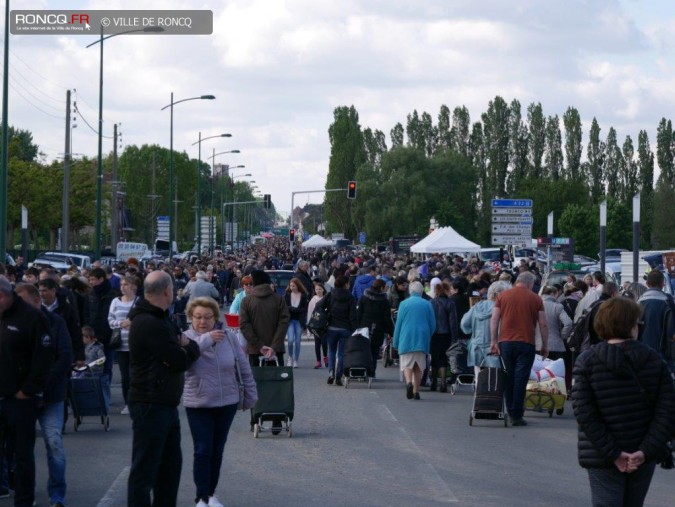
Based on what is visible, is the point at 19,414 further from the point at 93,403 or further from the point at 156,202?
the point at 156,202

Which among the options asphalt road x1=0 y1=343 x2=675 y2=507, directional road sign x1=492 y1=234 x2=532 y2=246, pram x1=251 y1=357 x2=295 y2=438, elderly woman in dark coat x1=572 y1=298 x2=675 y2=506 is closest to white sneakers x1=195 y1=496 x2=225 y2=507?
asphalt road x1=0 y1=343 x2=675 y2=507

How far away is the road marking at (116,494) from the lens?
32.1ft

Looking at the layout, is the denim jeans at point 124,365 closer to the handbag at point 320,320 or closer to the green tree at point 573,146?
the handbag at point 320,320

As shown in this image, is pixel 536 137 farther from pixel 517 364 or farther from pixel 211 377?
pixel 211 377

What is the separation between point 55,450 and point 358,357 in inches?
391

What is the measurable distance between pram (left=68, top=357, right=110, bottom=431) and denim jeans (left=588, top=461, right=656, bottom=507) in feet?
27.8

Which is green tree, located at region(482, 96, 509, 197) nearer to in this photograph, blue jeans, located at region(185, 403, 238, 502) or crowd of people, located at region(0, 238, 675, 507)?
crowd of people, located at region(0, 238, 675, 507)

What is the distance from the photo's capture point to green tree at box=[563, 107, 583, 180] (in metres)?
97.5

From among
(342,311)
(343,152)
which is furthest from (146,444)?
(343,152)

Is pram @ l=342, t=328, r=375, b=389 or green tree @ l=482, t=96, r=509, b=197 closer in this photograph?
pram @ l=342, t=328, r=375, b=389

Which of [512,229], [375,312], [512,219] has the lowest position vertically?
[375,312]

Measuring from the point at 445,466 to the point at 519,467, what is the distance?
70 centimetres

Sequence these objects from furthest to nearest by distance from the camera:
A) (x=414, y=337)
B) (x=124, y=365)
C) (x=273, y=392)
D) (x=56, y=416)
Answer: (x=414, y=337), (x=124, y=365), (x=273, y=392), (x=56, y=416)

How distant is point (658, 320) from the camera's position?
13.3 m
